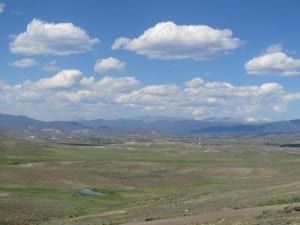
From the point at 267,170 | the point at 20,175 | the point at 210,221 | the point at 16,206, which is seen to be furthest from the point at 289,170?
the point at 210,221

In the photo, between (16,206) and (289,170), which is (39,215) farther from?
(289,170)

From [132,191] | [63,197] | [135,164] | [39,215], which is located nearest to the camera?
[39,215]

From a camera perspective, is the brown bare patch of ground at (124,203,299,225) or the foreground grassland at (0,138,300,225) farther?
the foreground grassland at (0,138,300,225)

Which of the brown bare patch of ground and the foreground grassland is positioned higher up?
the brown bare patch of ground

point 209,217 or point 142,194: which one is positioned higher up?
point 209,217

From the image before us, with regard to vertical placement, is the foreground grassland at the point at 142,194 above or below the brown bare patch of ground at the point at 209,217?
below

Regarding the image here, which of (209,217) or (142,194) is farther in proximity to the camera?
(142,194)

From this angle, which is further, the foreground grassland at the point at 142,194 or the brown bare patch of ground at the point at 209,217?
the foreground grassland at the point at 142,194

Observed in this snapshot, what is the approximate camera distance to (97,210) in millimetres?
68188

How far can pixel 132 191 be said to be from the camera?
9781 cm

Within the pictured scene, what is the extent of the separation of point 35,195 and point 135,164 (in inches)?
2842

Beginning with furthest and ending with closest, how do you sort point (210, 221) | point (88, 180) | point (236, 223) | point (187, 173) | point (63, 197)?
point (187, 173) → point (88, 180) → point (63, 197) → point (210, 221) → point (236, 223)

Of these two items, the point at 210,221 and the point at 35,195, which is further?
the point at 35,195

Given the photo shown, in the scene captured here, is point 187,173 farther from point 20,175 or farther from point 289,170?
point 20,175
